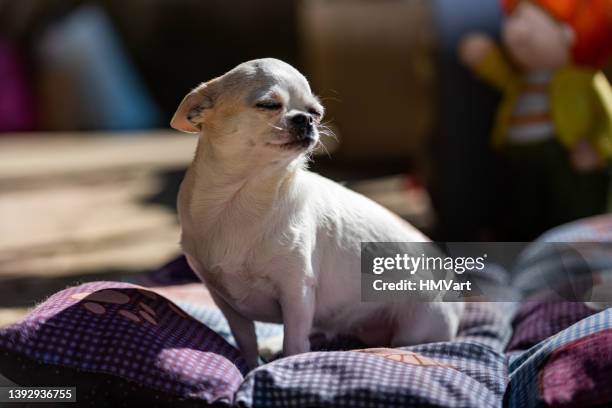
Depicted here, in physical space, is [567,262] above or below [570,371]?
below

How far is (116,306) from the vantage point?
6.86 ft

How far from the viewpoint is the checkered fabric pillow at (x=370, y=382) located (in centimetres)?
182

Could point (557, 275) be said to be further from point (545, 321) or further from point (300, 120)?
point (300, 120)

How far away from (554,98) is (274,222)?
196cm

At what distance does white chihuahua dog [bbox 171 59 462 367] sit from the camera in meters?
1.97

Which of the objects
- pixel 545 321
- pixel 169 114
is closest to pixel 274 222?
pixel 545 321

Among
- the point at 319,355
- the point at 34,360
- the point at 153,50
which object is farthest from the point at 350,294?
the point at 153,50

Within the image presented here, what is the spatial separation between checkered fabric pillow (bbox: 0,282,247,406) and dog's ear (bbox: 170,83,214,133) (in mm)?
460

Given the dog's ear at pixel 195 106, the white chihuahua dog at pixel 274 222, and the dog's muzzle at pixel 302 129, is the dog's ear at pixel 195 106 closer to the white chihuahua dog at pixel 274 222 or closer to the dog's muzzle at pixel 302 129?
the white chihuahua dog at pixel 274 222

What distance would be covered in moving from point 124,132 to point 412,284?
6446mm

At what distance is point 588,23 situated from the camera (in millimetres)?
3684

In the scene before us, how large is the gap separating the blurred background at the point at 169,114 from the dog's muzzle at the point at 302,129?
4.87 feet

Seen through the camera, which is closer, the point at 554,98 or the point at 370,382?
the point at 370,382

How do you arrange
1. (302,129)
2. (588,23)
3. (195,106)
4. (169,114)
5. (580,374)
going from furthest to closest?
(169,114) → (588,23) → (195,106) → (302,129) → (580,374)
